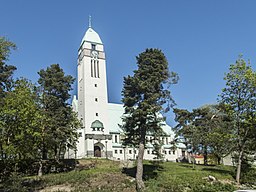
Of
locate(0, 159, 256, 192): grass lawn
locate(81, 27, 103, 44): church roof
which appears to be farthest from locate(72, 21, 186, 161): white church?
locate(0, 159, 256, 192): grass lawn

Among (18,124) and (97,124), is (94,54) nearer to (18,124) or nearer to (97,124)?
(97,124)

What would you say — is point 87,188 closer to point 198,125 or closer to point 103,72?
point 198,125

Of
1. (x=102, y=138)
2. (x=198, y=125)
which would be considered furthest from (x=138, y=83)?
(x=102, y=138)

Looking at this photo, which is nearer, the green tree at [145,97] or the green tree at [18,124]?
the green tree at [18,124]

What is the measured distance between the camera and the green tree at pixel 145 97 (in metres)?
24.7

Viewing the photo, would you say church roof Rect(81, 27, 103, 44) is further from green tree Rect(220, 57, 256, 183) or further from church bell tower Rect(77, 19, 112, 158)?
green tree Rect(220, 57, 256, 183)

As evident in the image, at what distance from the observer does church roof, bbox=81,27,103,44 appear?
56.9 m

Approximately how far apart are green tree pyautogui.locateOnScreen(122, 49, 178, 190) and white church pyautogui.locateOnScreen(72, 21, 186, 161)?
23.8m

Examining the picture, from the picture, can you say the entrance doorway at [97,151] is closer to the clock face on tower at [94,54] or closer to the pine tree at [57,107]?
the pine tree at [57,107]

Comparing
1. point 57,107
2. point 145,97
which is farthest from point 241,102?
point 57,107

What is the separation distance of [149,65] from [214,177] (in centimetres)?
1164

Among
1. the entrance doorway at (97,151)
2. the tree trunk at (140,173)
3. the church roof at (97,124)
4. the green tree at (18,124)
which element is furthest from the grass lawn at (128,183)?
the church roof at (97,124)

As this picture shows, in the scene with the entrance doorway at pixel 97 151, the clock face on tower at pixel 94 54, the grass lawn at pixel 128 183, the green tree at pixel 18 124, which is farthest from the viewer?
the clock face on tower at pixel 94 54

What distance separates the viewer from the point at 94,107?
5322 centimetres
